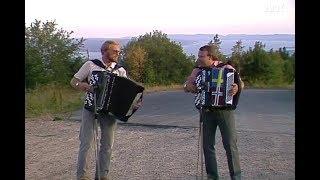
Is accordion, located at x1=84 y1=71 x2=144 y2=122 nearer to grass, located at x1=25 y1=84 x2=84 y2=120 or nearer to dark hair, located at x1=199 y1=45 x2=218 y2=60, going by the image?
dark hair, located at x1=199 y1=45 x2=218 y2=60

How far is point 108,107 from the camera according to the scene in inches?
204

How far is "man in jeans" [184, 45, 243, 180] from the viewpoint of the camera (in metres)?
5.28

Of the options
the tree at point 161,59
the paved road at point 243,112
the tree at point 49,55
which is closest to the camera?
the tree at point 161,59

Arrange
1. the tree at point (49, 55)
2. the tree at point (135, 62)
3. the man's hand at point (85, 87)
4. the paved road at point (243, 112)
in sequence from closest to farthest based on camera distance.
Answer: the man's hand at point (85, 87)
the tree at point (135, 62)
the paved road at point (243, 112)
the tree at point (49, 55)

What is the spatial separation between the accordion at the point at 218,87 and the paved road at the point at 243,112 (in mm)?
4500

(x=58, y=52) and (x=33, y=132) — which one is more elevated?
(x=58, y=52)

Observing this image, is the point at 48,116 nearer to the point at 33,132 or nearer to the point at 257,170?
the point at 33,132

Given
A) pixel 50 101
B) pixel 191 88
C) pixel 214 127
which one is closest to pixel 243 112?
pixel 50 101

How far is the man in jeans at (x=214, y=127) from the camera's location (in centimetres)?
528

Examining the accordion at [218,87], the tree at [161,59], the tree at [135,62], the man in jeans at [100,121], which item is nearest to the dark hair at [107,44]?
the man in jeans at [100,121]

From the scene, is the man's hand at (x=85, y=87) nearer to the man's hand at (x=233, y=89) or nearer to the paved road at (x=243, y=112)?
the man's hand at (x=233, y=89)

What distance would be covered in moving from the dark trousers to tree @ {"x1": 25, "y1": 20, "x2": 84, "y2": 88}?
854 centimetres

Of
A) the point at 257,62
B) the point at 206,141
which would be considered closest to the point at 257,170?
the point at 206,141
